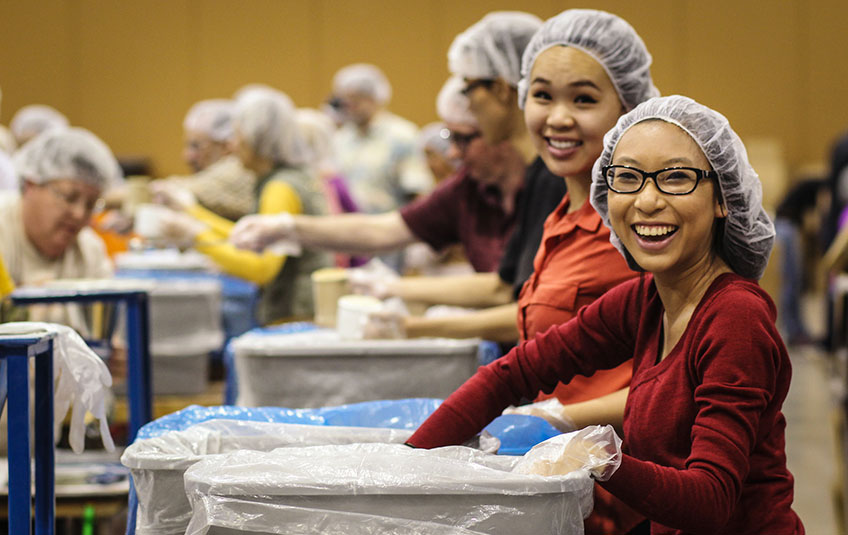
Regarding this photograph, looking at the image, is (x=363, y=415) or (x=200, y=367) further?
(x=200, y=367)

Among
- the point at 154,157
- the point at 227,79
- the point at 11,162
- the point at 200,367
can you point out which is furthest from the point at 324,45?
the point at 200,367

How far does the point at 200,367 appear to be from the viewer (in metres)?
3.82

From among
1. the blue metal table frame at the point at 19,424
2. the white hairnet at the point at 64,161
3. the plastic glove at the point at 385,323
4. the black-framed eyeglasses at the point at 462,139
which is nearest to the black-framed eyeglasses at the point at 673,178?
the blue metal table frame at the point at 19,424

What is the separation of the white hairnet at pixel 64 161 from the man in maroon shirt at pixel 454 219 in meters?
0.53

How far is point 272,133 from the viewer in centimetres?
414

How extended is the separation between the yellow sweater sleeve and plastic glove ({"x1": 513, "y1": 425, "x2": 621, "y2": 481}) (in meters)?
2.39

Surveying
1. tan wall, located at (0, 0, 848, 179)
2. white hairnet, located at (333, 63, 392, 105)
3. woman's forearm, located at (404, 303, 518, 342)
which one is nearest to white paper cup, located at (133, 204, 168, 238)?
woman's forearm, located at (404, 303, 518, 342)

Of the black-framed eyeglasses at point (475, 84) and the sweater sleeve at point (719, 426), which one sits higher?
the black-framed eyeglasses at point (475, 84)

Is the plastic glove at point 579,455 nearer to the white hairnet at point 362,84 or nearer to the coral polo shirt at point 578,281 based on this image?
the coral polo shirt at point 578,281

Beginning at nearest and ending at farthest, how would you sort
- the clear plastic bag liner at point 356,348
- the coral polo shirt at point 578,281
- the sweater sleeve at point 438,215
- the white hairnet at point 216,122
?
1. the coral polo shirt at point 578,281
2. the clear plastic bag liner at point 356,348
3. the sweater sleeve at point 438,215
4. the white hairnet at point 216,122

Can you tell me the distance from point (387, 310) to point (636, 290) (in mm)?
935

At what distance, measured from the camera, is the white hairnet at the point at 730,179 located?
137cm

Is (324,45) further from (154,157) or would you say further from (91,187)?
(91,187)

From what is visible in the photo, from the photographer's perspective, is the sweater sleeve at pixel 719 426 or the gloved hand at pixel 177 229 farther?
the gloved hand at pixel 177 229
